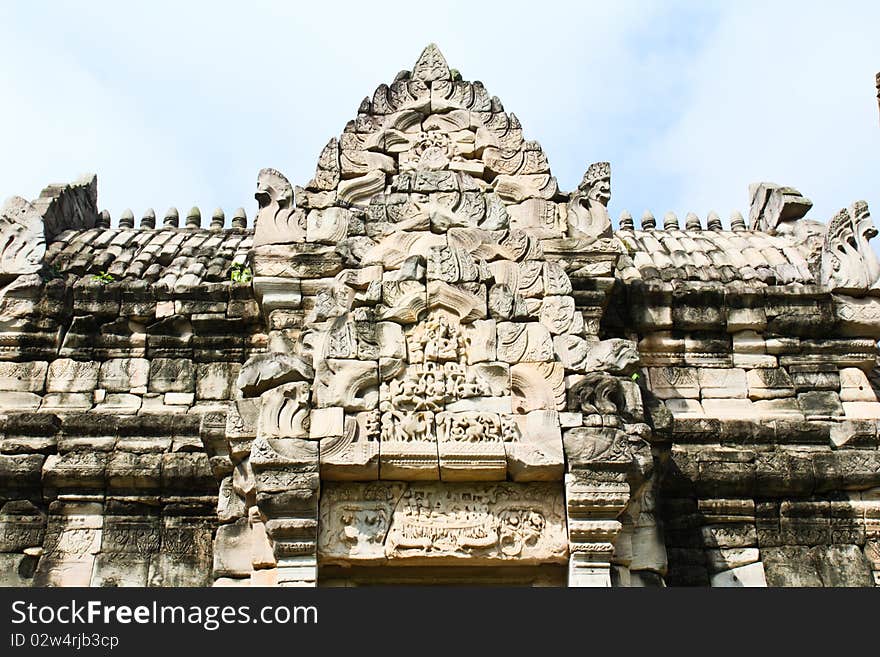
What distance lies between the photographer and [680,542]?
8.67 m

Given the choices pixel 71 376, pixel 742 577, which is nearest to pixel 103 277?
pixel 71 376

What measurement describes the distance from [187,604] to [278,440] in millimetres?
1327

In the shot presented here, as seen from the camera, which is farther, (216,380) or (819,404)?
(819,404)

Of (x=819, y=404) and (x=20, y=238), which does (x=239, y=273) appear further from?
(x=819, y=404)

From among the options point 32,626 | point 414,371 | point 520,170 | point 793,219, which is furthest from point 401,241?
point 793,219

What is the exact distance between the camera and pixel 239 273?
10.0 meters

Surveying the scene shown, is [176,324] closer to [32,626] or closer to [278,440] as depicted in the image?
[278,440]

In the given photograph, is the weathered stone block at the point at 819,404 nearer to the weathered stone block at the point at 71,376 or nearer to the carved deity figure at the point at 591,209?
the carved deity figure at the point at 591,209

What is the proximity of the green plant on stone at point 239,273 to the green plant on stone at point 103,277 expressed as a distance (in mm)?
1120

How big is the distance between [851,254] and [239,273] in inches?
225

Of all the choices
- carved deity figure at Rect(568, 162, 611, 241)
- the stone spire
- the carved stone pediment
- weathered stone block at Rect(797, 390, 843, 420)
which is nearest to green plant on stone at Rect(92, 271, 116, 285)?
the carved stone pediment

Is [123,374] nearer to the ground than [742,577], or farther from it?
farther from it

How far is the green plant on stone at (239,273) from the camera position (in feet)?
32.3

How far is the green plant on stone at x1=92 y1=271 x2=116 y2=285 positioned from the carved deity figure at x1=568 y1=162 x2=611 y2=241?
4.24 m
